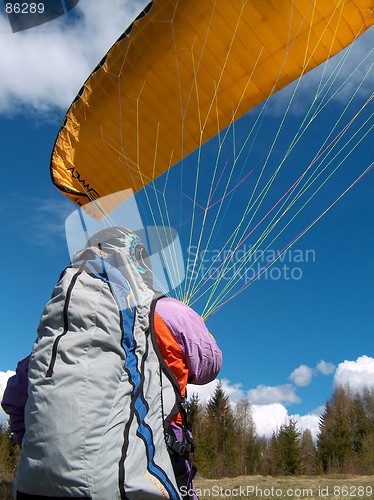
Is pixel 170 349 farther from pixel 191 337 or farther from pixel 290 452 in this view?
pixel 290 452

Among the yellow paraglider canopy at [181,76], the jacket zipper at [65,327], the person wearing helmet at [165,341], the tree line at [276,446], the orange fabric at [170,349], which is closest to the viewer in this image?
the jacket zipper at [65,327]

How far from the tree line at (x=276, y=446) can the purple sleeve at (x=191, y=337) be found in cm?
2651

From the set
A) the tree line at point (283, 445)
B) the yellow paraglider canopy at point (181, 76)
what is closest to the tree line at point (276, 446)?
the tree line at point (283, 445)

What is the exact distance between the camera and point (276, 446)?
32.5 meters

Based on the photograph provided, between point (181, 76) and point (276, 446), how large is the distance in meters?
30.8

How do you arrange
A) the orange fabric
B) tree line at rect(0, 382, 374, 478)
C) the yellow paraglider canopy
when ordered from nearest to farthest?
1. the orange fabric
2. the yellow paraglider canopy
3. tree line at rect(0, 382, 374, 478)

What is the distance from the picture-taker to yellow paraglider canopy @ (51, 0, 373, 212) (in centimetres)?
596

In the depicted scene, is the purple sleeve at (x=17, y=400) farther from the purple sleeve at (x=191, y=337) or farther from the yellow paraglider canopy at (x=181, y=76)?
the yellow paraglider canopy at (x=181, y=76)

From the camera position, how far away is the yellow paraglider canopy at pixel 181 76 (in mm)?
5965

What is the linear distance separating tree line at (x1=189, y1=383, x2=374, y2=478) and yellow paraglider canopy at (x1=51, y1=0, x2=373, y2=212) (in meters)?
23.6

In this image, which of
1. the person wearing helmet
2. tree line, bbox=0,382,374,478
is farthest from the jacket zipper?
tree line, bbox=0,382,374,478

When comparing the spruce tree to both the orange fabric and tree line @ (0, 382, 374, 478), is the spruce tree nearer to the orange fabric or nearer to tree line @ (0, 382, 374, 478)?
tree line @ (0, 382, 374, 478)

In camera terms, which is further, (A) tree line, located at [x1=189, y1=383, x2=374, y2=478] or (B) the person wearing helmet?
(A) tree line, located at [x1=189, y1=383, x2=374, y2=478]

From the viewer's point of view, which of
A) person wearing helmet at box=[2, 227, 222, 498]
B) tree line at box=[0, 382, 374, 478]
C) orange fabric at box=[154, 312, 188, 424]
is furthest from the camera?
tree line at box=[0, 382, 374, 478]
